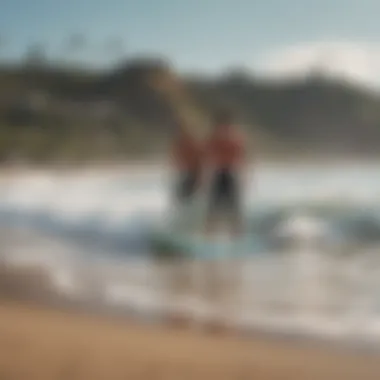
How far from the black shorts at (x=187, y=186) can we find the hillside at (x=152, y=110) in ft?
0.20

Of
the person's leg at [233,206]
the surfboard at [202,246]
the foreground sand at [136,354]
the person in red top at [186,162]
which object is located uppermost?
the person in red top at [186,162]

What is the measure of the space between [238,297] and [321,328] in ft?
0.44

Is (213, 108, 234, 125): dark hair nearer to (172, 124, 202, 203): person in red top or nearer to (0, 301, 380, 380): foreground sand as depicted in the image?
(172, 124, 202, 203): person in red top

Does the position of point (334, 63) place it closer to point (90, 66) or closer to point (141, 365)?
point (90, 66)

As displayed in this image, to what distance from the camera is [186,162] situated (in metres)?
1.28

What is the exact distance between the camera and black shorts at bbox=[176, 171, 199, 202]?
1266 millimetres

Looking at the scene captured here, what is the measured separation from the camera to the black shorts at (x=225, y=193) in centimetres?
124

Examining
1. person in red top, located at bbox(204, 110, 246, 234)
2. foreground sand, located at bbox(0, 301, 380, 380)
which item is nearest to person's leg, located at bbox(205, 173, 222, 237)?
person in red top, located at bbox(204, 110, 246, 234)

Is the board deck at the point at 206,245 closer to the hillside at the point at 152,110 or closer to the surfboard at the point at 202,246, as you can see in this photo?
the surfboard at the point at 202,246

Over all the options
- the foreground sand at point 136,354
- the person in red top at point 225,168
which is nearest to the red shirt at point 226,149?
the person in red top at point 225,168

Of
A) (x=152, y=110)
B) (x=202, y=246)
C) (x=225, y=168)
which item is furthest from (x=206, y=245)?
(x=152, y=110)

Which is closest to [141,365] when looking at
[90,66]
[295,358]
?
[295,358]

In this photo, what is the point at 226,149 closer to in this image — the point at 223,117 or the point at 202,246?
the point at 223,117

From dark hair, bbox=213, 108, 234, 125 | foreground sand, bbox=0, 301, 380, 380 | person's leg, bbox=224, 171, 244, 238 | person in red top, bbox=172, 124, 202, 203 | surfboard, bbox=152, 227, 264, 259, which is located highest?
dark hair, bbox=213, 108, 234, 125
